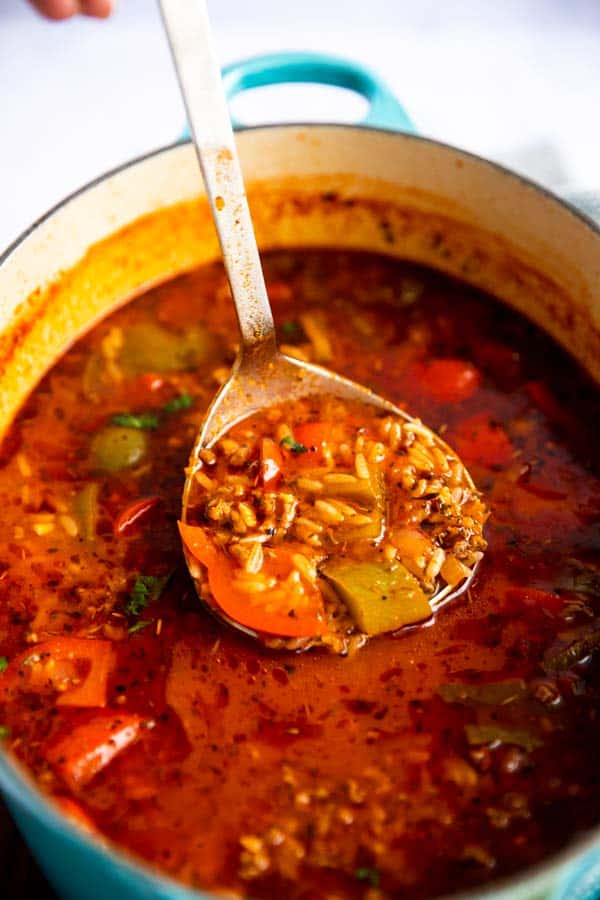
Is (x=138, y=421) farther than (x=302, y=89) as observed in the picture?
No

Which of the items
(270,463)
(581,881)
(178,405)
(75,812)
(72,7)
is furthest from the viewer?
(72,7)

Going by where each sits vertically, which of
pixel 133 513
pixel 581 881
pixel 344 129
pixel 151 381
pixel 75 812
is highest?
pixel 344 129

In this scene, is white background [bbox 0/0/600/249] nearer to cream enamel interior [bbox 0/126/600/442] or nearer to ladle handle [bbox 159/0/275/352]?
cream enamel interior [bbox 0/126/600/442]

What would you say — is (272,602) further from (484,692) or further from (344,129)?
(344,129)

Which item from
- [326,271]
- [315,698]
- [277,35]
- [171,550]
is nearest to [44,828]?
[315,698]

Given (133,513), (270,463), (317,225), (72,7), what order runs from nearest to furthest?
(270,463)
(133,513)
(72,7)
(317,225)

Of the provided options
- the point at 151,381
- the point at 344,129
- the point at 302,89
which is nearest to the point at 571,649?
the point at 151,381

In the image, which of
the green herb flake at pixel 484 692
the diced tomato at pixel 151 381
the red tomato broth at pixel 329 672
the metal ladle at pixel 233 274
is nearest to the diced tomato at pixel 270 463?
the metal ladle at pixel 233 274

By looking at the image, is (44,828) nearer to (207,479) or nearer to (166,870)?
(166,870)
